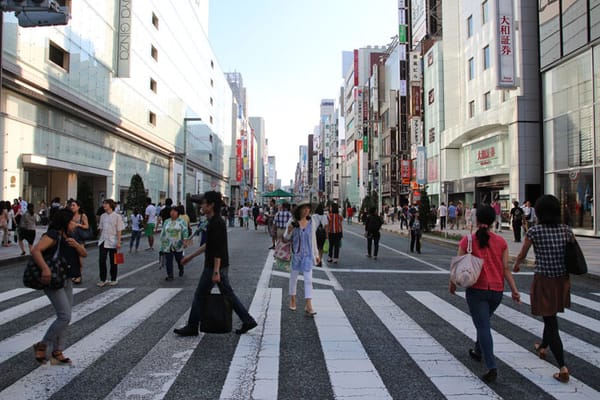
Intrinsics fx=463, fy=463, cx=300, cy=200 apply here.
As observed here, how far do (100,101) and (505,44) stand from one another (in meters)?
26.0

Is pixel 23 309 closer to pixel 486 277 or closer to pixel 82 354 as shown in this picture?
pixel 82 354

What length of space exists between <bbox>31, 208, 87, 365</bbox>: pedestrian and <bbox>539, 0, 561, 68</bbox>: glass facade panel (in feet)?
84.1

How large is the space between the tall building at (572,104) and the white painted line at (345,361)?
17.0 meters

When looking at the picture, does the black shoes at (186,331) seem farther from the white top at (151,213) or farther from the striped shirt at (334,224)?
the white top at (151,213)

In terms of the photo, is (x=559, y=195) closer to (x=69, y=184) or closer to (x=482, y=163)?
(x=482, y=163)

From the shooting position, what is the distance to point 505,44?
86.3 feet

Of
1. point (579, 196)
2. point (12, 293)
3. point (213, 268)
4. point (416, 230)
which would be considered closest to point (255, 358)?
point (213, 268)

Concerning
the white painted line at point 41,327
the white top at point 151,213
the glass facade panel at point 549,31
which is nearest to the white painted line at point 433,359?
the white painted line at point 41,327

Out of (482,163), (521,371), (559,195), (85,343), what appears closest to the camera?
(521,371)

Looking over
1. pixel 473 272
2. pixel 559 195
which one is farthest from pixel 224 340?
pixel 559 195

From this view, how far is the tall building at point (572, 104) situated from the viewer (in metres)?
20.8

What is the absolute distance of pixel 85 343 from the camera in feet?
17.6

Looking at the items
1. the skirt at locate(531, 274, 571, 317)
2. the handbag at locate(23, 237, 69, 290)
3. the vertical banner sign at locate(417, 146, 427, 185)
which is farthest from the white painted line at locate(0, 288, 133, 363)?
the vertical banner sign at locate(417, 146, 427, 185)

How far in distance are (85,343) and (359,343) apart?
125 inches
